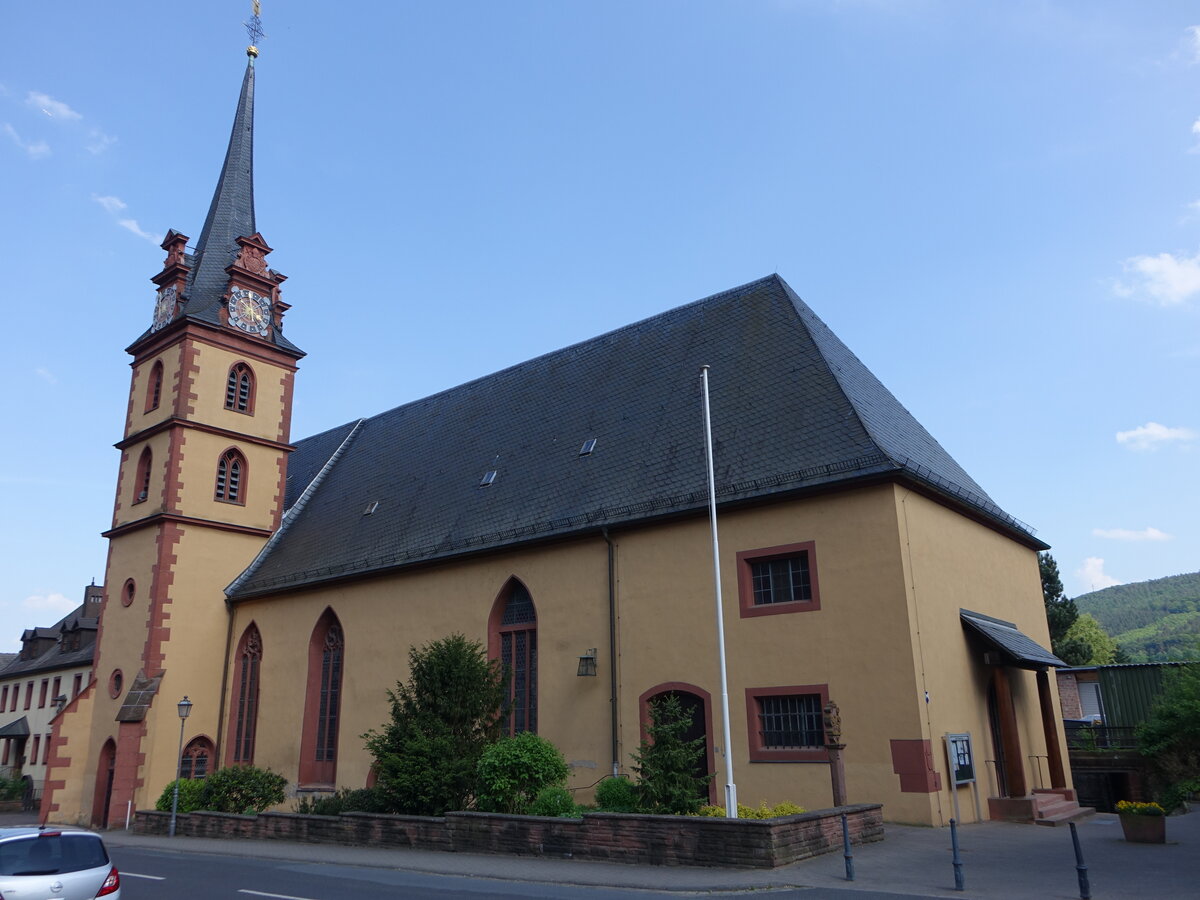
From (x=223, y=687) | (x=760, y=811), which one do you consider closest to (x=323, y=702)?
(x=223, y=687)

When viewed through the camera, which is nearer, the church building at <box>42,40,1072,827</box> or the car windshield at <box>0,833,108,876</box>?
the car windshield at <box>0,833,108,876</box>

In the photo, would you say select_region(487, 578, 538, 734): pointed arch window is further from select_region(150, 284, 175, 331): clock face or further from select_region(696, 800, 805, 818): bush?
select_region(150, 284, 175, 331): clock face

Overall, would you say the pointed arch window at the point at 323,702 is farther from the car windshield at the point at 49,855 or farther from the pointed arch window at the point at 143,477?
the car windshield at the point at 49,855

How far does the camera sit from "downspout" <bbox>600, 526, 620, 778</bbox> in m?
17.8

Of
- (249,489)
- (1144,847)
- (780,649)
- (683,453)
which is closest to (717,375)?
(683,453)

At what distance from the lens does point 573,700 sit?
18938 mm

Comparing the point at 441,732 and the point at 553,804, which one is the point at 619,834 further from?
the point at 441,732

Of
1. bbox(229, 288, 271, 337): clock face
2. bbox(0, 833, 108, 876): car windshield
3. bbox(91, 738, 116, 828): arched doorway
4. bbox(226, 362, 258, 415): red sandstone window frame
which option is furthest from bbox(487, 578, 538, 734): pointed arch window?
bbox(229, 288, 271, 337): clock face

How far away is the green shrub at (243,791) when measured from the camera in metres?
20.9

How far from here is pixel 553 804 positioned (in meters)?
15.0

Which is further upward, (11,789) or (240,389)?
(240,389)

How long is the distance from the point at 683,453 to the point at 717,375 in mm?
2360

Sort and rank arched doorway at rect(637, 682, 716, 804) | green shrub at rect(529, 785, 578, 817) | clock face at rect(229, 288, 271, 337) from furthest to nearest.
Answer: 1. clock face at rect(229, 288, 271, 337)
2. arched doorway at rect(637, 682, 716, 804)
3. green shrub at rect(529, 785, 578, 817)

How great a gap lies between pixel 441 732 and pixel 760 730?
5.80m
